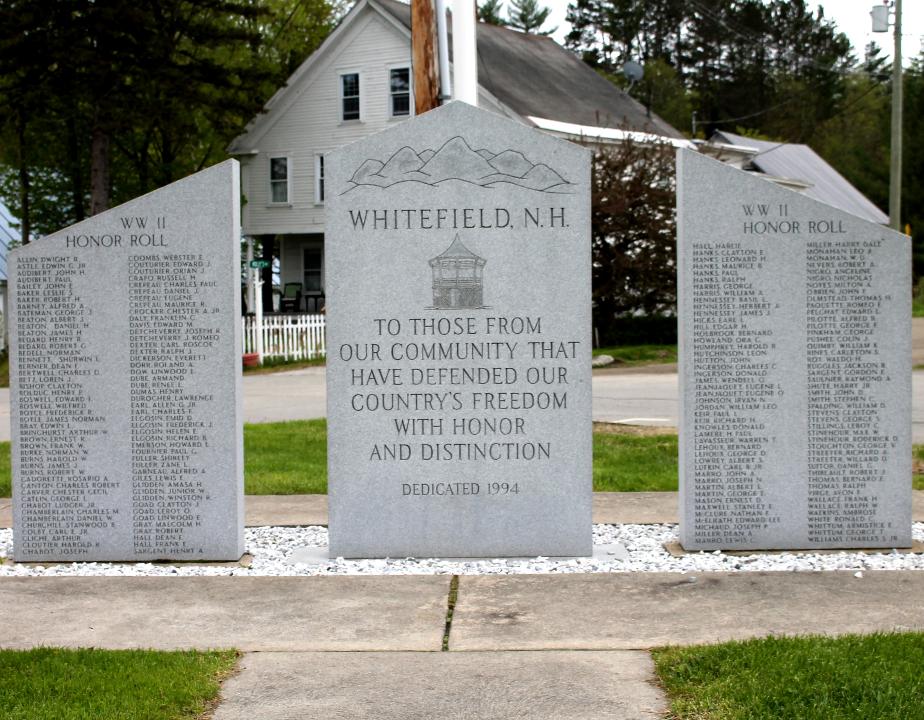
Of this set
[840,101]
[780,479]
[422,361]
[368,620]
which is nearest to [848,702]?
[368,620]

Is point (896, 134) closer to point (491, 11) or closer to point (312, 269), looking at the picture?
point (312, 269)

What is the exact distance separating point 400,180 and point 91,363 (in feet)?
6.53

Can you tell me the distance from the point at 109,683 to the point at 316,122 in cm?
2976

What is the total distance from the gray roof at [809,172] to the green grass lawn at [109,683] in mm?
37121

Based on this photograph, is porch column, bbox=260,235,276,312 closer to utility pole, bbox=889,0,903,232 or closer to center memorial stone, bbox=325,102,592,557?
utility pole, bbox=889,0,903,232

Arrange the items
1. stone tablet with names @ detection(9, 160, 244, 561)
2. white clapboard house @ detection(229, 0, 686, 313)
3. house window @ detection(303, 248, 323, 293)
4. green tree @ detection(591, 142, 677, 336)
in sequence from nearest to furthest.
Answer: stone tablet with names @ detection(9, 160, 244, 561)
green tree @ detection(591, 142, 677, 336)
white clapboard house @ detection(229, 0, 686, 313)
house window @ detection(303, 248, 323, 293)

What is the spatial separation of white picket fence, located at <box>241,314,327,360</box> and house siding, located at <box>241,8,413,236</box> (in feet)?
20.6

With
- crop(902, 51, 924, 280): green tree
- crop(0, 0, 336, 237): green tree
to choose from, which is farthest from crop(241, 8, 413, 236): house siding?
crop(902, 51, 924, 280): green tree

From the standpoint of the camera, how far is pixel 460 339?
271 inches

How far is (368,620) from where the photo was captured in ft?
18.3

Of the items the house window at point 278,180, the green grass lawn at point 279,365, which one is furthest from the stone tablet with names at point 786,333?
the house window at point 278,180

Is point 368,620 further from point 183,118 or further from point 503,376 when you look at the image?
point 183,118

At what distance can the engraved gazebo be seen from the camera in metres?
6.84

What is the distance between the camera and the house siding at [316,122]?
104 feet
